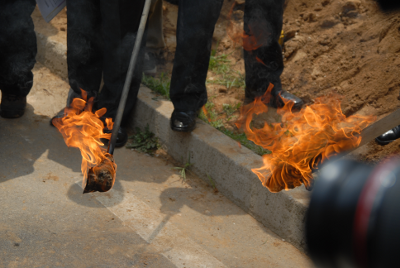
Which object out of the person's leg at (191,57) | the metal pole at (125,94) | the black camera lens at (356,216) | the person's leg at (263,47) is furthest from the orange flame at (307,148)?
the metal pole at (125,94)

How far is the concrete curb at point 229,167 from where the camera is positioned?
2607 millimetres

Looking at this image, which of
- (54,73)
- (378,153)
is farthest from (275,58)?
(54,73)

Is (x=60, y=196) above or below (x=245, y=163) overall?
below

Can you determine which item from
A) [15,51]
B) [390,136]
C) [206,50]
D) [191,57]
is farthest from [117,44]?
[390,136]

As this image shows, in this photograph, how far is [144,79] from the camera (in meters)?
4.09

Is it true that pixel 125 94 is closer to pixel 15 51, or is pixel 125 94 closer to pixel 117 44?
pixel 117 44

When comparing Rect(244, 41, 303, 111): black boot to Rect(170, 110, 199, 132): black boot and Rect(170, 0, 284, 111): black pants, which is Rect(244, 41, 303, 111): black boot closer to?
Rect(170, 0, 284, 111): black pants

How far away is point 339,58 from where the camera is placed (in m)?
3.96

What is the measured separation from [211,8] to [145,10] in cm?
51

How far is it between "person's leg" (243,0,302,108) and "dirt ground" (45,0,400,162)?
11.1 inches

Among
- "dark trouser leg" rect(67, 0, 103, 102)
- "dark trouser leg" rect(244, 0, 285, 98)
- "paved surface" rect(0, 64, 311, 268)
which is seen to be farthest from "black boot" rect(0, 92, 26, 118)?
"dark trouser leg" rect(244, 0, 285, 98)

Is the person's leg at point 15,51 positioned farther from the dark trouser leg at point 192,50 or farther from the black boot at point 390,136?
the black boot at point 390,136

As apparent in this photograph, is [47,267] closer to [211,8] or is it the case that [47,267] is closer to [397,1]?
[211,8]

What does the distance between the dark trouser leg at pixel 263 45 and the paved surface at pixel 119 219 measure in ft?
3.77
